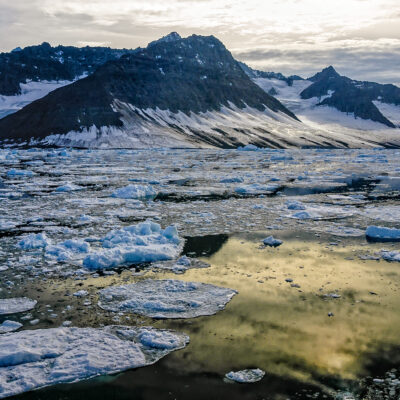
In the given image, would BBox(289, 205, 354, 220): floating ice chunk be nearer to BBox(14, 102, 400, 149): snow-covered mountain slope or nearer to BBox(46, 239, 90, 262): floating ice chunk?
BBox(46, 239, 90, 262): floating ice chunk

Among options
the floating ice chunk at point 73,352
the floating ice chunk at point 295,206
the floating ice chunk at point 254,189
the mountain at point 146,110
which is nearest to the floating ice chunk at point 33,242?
the floating ice chunk at point 73,352

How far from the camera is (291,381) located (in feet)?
21.2

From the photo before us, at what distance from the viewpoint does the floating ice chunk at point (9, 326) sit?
→ 310 inches

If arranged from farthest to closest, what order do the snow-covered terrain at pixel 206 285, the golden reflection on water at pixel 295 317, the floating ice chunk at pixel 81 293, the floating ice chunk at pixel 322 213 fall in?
the floating ice chunk at pixel 322 213, the floating ice chunk at pixel 81 293, the snow-covered terrain at pixel 206 285, the golden reflection on water at pixel 295 317

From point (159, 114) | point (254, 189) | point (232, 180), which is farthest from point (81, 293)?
point (159, 114)

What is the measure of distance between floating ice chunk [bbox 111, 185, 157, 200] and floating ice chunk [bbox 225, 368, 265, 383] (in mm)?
18515

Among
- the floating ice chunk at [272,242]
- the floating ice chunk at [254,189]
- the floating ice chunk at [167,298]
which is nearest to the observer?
the floating ice chunk at [167,298]

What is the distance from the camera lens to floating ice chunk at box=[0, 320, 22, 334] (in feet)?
25.8

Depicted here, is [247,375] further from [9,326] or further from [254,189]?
[254,189]

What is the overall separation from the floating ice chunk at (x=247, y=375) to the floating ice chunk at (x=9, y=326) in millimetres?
4249

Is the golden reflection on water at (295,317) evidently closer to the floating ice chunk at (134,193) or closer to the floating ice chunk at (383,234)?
the floating ice chunk at (383,234)

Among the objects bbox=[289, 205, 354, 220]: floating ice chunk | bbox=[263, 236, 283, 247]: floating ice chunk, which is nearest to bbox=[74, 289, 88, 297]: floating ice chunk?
bbox=[263, 236, 283, 247]: floating ice chunk

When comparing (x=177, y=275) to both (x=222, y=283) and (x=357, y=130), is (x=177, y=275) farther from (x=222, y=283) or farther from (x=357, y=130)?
(x=357, y=130)

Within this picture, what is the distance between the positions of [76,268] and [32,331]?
370 cm
